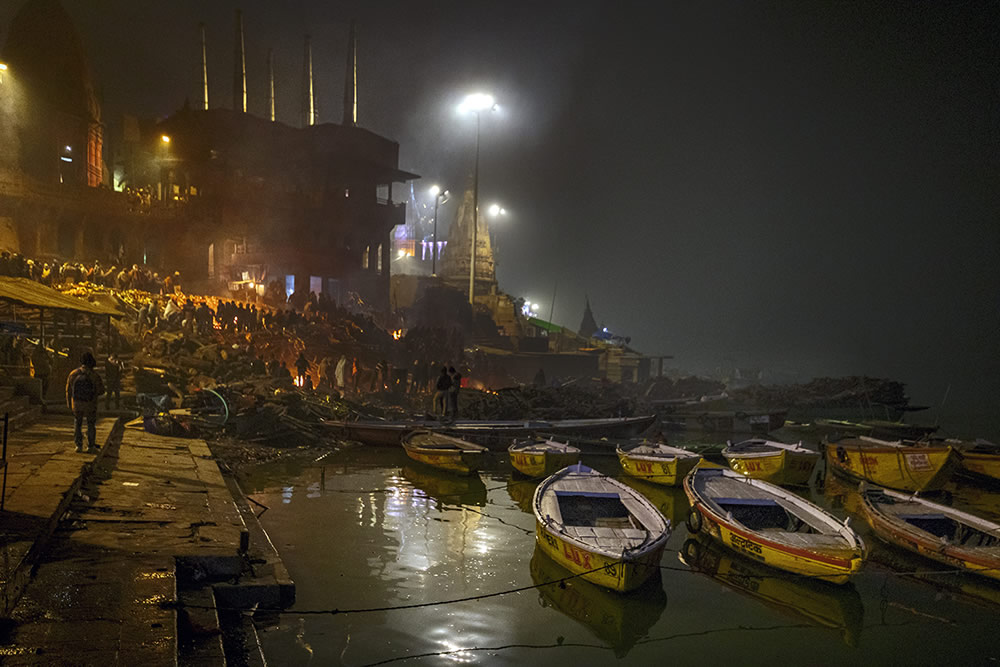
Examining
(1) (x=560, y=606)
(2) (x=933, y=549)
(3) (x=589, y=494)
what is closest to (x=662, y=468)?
(3) (x=589, y=494)

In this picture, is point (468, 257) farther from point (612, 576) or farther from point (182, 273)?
point (612, 576)

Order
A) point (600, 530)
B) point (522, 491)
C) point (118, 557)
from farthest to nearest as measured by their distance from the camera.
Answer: point (522, 491) < point (600, 530) < point (118, 557)

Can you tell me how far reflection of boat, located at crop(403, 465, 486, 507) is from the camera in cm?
1678

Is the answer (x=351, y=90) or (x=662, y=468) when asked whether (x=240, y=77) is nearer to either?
(x=351, y=90)

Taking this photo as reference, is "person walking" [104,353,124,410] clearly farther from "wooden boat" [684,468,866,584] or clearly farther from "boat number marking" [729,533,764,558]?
"boat number marking" [729,533,764,558]

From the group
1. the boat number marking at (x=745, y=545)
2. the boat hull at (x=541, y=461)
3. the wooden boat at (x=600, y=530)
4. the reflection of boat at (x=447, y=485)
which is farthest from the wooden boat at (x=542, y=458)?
the boat number marking at (x=745, y=545)

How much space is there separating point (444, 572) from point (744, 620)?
4.83 meters

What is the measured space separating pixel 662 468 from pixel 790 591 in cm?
→ 815

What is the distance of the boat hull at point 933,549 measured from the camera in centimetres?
1102

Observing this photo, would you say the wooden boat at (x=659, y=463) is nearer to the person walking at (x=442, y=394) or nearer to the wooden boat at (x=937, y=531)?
the wooden boat at (x=937, y=531)

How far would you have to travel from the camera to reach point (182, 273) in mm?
43375

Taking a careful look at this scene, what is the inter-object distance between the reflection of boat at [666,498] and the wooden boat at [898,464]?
6302mm

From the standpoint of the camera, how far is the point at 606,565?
32.4 feet

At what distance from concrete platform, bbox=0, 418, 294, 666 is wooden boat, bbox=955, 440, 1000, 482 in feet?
72.6
